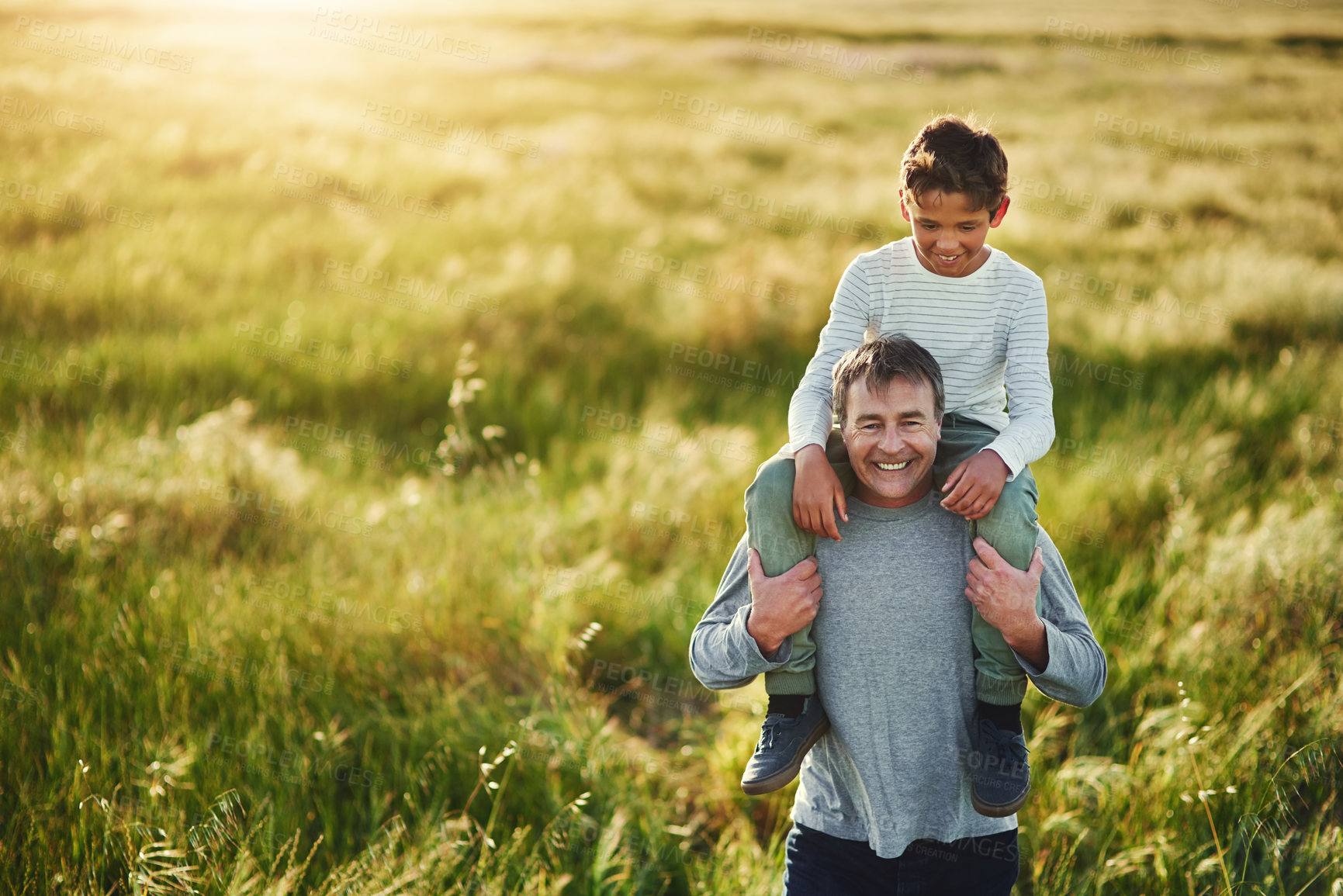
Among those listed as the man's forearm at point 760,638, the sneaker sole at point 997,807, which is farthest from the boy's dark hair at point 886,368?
the sneaker sole at point 997,807

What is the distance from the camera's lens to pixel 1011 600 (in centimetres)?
195

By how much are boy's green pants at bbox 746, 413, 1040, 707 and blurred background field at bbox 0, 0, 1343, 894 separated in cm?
95

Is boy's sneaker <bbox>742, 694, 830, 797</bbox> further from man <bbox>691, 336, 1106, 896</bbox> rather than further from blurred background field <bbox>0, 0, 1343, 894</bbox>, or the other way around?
blurred background field <bbox>0, 0, 1343, 894</bbox>

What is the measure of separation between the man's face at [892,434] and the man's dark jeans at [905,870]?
919mm

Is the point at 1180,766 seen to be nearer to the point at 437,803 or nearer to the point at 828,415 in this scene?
the point at 828,415

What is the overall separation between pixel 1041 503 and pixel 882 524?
2.86 metres

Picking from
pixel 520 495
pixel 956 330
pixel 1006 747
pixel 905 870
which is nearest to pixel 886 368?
pixel 956 330

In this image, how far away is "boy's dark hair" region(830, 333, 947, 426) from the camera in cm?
201

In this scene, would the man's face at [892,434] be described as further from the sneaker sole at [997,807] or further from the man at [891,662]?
the sneaker sole at [997,807]

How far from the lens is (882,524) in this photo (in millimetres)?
2180

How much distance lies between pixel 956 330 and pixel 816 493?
2.00 ft

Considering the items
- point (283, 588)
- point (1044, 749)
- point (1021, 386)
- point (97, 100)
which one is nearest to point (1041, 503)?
point (1044, 749)

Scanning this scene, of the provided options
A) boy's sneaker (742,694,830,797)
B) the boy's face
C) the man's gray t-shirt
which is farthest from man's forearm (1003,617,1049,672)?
the boy's face

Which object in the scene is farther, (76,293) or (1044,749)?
(76,293)
